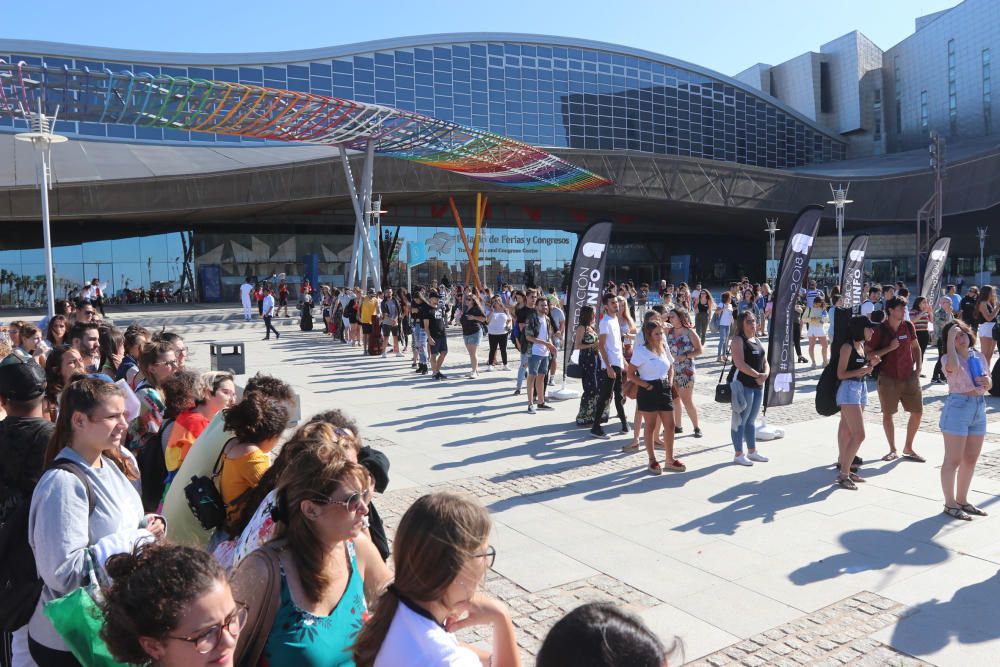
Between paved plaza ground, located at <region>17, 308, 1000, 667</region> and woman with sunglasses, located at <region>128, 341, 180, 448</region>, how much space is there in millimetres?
2272

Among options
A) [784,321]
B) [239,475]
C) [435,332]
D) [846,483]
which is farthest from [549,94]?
[239,475]

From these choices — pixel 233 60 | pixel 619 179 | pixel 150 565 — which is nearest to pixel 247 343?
pixel 150 565

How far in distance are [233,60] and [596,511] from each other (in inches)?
1954

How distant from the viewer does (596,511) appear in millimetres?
6410

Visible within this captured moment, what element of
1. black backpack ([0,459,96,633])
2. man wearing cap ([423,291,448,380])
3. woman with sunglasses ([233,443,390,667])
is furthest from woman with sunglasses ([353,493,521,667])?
man wearing cap ([423,291,448,380])

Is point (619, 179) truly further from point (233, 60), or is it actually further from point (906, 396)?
point (906, 396)

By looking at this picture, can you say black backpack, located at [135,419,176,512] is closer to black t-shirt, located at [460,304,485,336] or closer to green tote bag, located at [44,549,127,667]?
green tote bag, located at [44,549,127,667]

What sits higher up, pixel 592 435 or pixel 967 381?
pixel 967 381

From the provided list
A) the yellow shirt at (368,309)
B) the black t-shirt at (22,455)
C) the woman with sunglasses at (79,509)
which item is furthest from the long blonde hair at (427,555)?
the yellow shirt at (368,309)

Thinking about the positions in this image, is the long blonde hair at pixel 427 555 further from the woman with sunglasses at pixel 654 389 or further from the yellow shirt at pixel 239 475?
the woman with sunglasses at pixel 654 389

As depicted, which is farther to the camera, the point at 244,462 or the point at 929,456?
the point at 929,456

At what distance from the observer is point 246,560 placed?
2.16 m

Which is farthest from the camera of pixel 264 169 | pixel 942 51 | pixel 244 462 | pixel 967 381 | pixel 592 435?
pixel 942 51

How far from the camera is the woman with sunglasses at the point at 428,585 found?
1.91 metres
